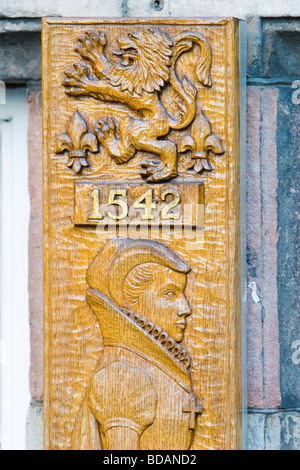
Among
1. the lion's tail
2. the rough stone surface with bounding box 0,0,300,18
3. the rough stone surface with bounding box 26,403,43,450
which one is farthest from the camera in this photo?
the rough stone surface with bounding box 26,403,43,450

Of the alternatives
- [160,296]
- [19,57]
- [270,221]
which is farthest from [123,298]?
[19,57]

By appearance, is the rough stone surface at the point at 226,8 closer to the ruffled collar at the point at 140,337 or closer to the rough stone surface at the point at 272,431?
the ruffled collar at the point at 140,337

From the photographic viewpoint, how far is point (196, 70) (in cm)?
121

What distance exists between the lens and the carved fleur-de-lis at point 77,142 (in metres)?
1.23

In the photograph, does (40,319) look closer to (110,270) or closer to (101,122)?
(110,270)

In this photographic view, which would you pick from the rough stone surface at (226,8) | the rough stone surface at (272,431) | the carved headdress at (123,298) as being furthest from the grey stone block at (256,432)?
the rough stone surface at (226,8)

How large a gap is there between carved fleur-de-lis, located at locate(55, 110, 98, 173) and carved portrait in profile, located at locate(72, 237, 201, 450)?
0.53ft

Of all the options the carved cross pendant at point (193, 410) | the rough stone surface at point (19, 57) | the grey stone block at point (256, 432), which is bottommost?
the grey stone block at point (256, 432)

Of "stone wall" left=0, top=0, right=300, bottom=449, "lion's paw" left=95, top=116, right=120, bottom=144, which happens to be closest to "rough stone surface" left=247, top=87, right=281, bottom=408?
"stone wall" left=0, top=0, right=300, bottom=449

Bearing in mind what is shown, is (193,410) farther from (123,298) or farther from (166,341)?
(123,298)

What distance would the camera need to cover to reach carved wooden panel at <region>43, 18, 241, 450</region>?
121cm

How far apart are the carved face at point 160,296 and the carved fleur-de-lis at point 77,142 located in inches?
9.0

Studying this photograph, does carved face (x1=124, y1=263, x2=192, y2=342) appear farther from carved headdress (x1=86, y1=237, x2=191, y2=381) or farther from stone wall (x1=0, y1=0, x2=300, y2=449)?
stone wall (x1=0, y1=0, x2=300, y2=449)
